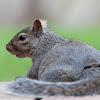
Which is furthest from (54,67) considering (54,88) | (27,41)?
(27,41)

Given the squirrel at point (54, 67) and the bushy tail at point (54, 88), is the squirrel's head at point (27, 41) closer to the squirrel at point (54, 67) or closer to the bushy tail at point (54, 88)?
the squirrel at point (54, 67)

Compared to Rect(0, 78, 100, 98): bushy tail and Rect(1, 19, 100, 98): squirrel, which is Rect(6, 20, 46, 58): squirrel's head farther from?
Rect(0, 78, 100, 98): bushy tail

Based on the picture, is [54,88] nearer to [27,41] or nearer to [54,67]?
[54,67]

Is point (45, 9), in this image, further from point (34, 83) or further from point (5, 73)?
point (34, 83)

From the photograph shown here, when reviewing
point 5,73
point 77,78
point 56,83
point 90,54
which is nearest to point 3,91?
point 56,83

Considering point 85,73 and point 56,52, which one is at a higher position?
point 56,52

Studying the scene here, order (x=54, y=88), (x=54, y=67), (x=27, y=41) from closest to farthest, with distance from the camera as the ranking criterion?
(x=54, y=88)
(x=54, y=67)
(x=27, y=41)

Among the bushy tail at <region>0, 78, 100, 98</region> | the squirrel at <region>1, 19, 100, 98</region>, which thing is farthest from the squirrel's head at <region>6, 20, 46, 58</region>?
the bushy tail at <region>0, 78, 100, 98</region>

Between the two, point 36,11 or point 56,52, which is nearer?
point 56,52
